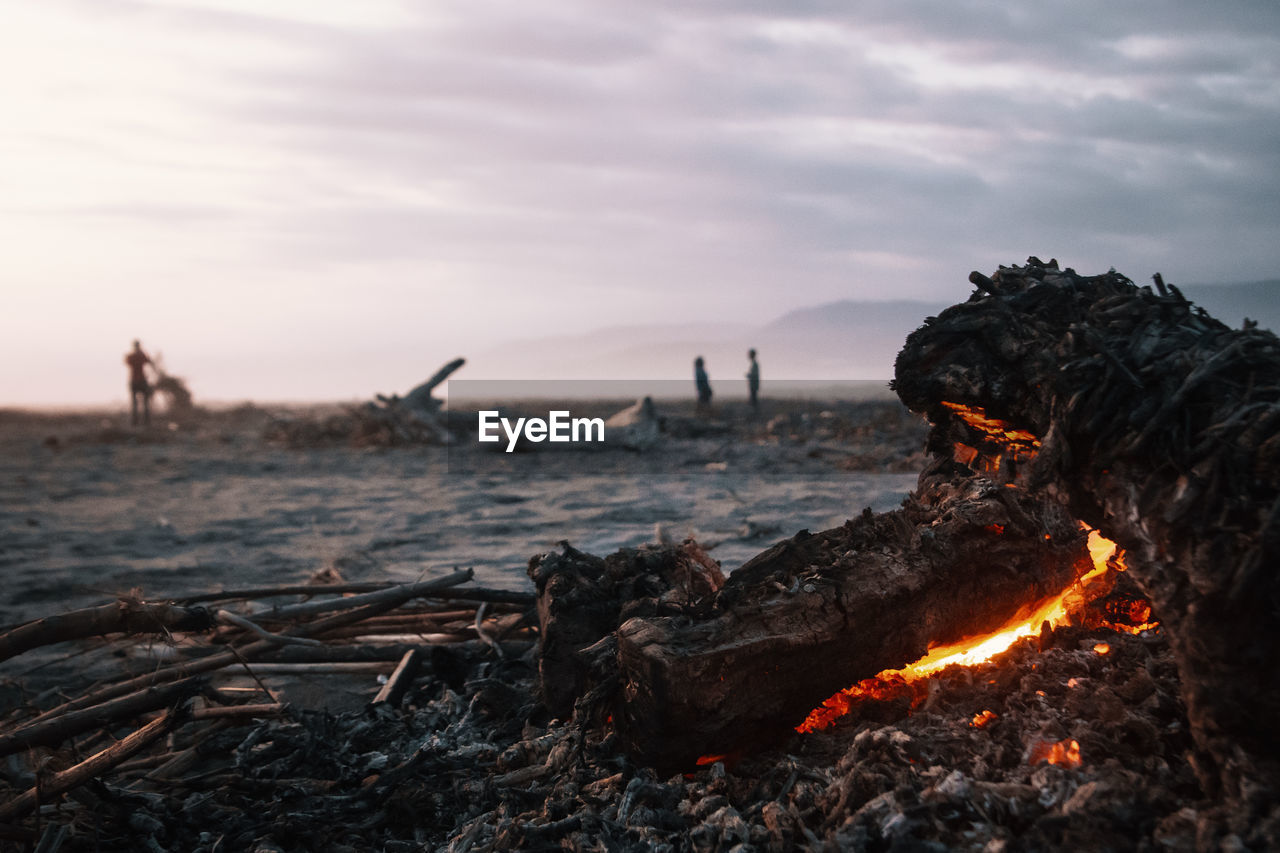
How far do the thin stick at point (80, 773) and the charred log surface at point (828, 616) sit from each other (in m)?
1.86

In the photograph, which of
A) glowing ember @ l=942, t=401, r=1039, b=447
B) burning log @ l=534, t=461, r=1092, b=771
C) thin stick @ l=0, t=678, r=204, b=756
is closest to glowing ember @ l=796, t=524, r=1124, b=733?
burning log @ l=534, t=461, r=1092, b=771

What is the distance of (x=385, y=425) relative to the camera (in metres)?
18.7

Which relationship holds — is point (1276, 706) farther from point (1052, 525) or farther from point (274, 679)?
point (274, 679)

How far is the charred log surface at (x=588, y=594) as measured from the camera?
11.9ft

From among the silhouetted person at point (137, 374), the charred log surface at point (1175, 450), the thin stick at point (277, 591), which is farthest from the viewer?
the silhouetted person at point (137, 374)

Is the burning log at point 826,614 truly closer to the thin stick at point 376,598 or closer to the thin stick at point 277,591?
the thin stick at point 376,598

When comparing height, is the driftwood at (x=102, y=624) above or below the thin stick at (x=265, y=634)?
above

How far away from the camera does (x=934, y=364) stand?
2.84 metres

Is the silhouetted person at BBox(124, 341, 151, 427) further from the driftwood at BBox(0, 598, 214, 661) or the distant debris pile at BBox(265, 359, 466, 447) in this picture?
the driftwood at BBox(0, 598, 214, 661)

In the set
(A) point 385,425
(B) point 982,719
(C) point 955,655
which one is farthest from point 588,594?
(A) point 385,425

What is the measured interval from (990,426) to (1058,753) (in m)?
1.14

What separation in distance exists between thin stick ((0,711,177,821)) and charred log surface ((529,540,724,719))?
1548mm

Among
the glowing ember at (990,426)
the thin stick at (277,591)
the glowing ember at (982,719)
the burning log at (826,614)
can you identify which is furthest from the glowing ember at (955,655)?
the thin stick at (277,591)

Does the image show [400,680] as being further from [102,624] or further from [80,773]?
[80,773]
